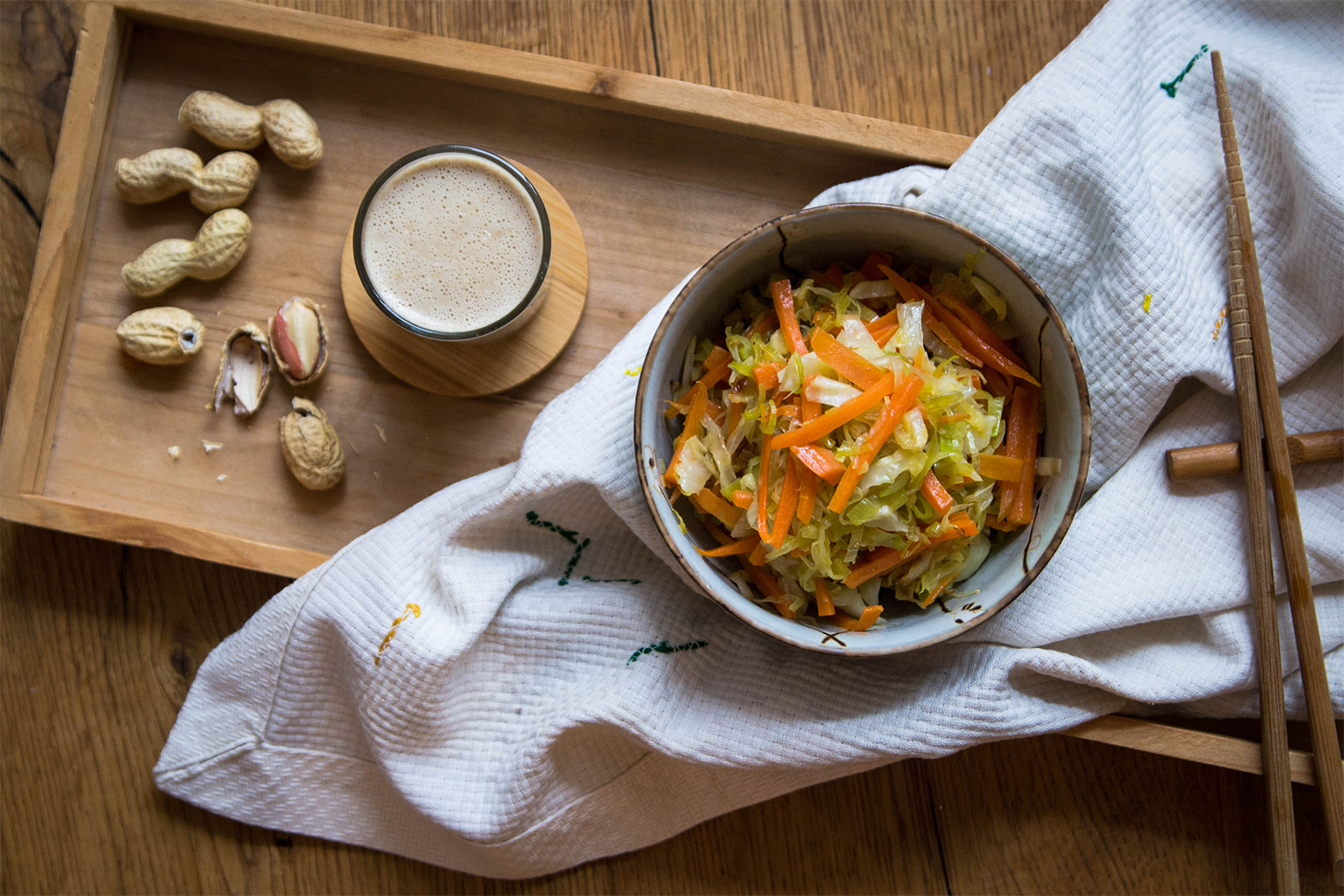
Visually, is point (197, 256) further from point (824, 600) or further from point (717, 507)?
point (824, 600)

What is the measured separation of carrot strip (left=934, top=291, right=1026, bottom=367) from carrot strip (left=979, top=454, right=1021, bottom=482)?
13 centimetres

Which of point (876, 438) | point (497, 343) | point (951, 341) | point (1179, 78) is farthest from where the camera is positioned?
point (497, 343)

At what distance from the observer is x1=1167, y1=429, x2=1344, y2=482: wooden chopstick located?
115 centimetres

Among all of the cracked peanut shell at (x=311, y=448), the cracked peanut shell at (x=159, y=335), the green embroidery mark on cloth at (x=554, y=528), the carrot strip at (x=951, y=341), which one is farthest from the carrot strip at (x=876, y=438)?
the cracked peanut shell at (x=159, y=335)

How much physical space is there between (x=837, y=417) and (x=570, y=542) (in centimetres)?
50

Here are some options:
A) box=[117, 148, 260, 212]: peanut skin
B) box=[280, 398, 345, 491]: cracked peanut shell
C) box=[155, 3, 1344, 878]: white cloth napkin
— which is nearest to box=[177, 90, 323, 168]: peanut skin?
box=[117, 148, 260, 212]: peanut skin

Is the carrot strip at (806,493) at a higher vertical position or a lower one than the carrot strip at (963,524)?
higher

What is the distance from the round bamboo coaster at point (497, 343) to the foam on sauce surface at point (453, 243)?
0.19 feet

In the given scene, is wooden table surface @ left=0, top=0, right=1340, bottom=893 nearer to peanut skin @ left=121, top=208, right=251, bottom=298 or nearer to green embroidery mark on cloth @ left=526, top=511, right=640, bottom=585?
peanut skin @ left=121, top=208, right=251, bottom=298

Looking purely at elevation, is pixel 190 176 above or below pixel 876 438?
above

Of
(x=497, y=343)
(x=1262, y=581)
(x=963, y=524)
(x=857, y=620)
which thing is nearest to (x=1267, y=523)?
(x=1262, y=581)

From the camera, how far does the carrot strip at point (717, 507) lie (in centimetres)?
104

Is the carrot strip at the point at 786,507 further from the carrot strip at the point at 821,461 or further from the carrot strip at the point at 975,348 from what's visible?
the carrot strip at the point at 975,348

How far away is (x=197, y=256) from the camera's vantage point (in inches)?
51.6
